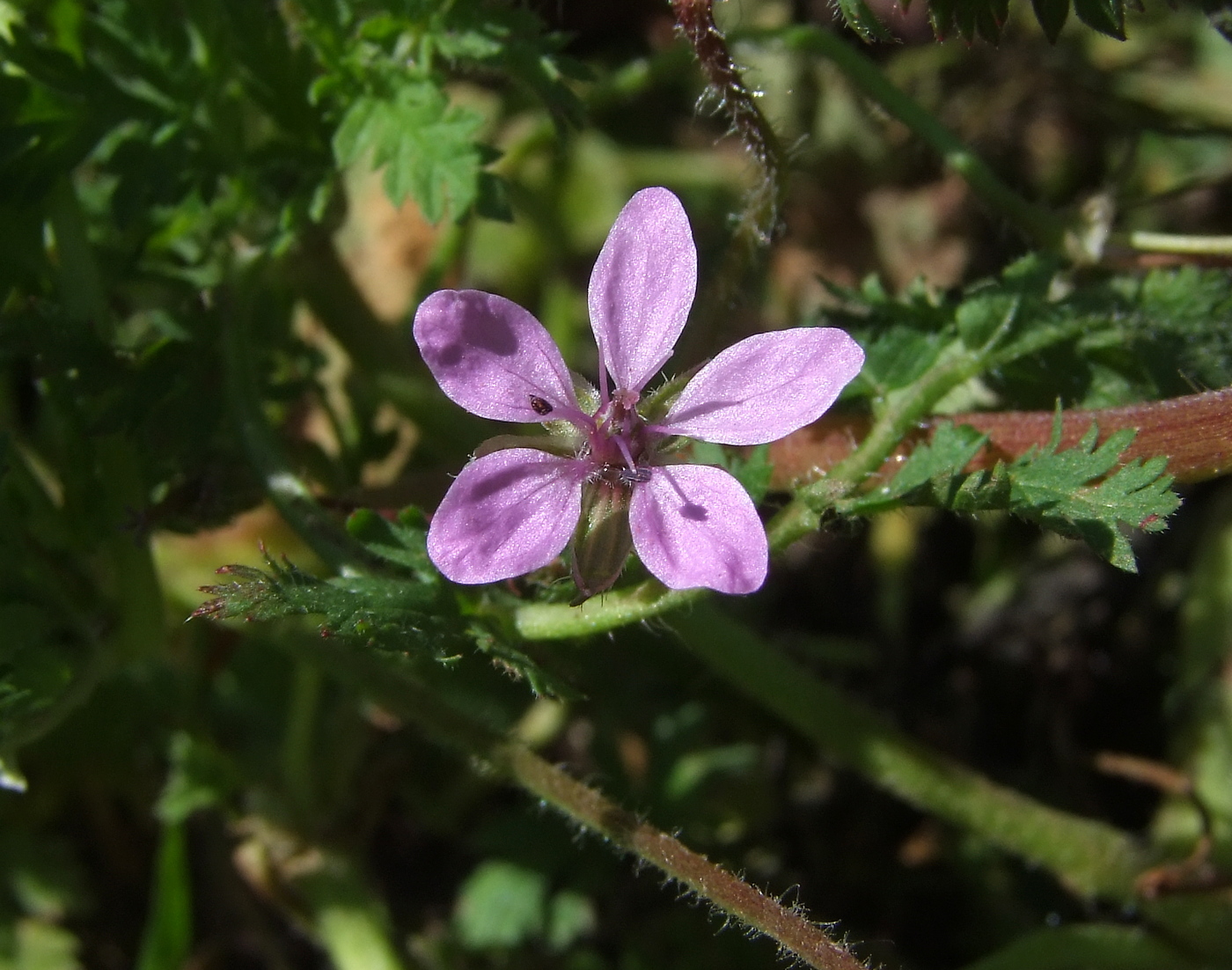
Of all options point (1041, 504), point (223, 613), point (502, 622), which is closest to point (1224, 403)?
point (1041, 504)

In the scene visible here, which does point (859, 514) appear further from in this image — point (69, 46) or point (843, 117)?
point (843, 117)

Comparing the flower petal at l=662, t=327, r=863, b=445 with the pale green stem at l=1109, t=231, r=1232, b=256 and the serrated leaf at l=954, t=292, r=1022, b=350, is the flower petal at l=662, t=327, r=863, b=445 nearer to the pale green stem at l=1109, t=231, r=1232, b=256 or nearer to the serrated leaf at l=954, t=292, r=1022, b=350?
the serrated leaf at l=954, t=292, r=1022, b=350

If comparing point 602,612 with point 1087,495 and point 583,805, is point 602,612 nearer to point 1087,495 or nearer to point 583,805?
point 583,805

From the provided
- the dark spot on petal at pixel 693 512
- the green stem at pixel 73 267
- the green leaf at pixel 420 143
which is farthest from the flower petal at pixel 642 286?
the green stem at pixel 73 267

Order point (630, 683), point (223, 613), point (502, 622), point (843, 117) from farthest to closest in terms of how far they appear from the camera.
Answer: point (843, 117)
point (630, 683)
point (502, 622)
point (223, 613)

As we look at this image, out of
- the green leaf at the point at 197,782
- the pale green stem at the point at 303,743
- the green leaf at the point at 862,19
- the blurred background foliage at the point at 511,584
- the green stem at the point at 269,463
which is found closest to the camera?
the green leaf at the point at 862,19

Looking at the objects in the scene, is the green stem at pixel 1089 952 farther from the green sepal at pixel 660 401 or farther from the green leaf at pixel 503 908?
the green sepal at pixel 660 401
